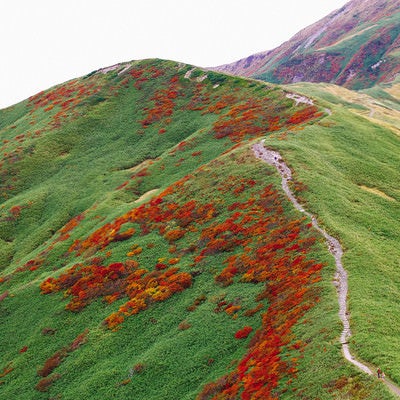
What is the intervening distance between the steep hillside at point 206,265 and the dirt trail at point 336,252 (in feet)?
2.01

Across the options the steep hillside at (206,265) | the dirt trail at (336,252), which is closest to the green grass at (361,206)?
the steep hillside at (206,265)

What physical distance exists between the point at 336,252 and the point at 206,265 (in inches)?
609

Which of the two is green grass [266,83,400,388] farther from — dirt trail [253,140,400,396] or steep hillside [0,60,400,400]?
dirt trail [253,140,400,396]

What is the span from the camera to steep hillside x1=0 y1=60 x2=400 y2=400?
30.7 m

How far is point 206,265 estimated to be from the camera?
158 feet

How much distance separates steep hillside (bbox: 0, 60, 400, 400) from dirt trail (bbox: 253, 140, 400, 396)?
24.1 inches

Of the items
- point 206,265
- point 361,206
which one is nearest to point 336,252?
point 361,206

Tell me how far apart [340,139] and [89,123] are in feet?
253

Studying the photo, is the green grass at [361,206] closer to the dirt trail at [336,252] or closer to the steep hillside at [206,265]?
the steep hillside at [206,265]

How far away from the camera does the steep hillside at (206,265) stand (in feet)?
101

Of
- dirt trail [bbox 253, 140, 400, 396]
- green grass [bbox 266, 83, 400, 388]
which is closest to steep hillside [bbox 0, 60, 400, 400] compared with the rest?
green grass [bbox 266, 83, 400, 388]

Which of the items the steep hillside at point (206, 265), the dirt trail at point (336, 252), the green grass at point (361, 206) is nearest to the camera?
the dirt trail at point (336, 252)

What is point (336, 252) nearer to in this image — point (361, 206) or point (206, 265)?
point (361, 206)

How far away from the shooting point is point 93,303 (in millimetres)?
51094
